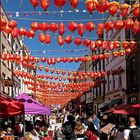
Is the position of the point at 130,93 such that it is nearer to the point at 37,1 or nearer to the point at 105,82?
the point at 105,82

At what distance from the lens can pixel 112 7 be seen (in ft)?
44.4

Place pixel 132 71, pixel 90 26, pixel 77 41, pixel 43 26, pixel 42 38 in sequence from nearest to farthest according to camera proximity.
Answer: pixel 90 26 → pixel 43 26 → pixel 42 38 → pixel 77 41 → pixel 132 71

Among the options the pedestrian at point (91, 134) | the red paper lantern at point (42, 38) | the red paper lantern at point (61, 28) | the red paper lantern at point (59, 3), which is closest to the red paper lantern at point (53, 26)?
the red paper lantern at point (61, 28)

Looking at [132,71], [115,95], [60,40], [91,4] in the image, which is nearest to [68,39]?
[60,40]

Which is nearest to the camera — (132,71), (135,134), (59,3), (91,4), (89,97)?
(135,134)

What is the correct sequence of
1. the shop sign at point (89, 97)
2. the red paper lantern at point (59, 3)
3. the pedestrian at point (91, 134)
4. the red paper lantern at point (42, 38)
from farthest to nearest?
the shop sign at point (89, 97) → the red paper lantern at point (42, 38) → the pedestrian at point (91, 134) → the red paper lantern at point (59, 3)

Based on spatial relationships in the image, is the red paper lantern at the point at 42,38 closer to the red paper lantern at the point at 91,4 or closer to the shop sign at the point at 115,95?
the red paper lantern at the point at 91,4

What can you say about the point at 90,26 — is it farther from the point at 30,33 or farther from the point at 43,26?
the point at 30,33

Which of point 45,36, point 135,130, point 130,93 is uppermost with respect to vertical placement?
point 45,36

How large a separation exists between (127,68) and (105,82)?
11.0m

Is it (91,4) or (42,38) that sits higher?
(91,4)

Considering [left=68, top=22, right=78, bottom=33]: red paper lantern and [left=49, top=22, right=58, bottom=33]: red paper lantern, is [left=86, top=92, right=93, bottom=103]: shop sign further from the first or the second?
[left=68, top=22, right=78, bottom=33]: red paper lantern

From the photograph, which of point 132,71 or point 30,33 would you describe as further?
point 132,71

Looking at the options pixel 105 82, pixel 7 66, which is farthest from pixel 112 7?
pixel 105 82
